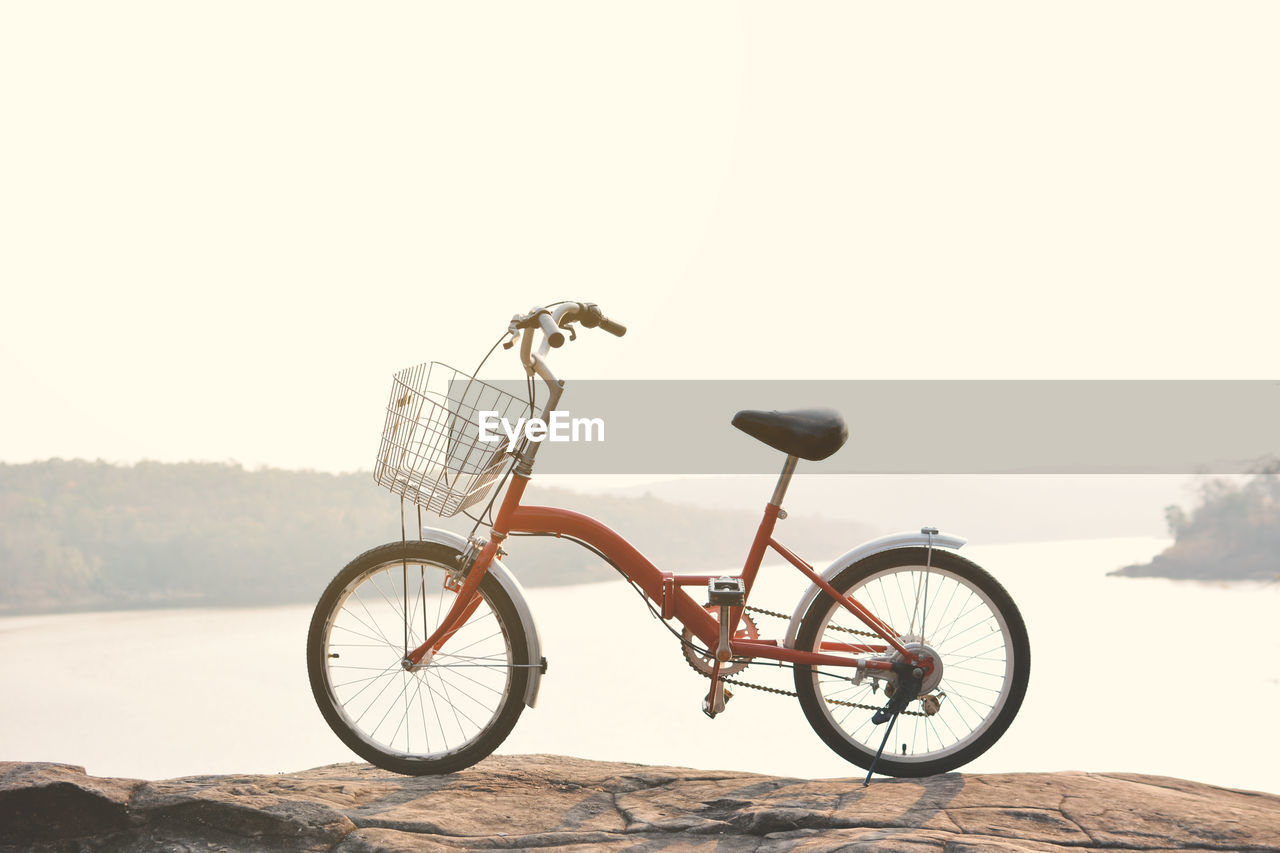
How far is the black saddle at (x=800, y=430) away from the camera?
3361mm

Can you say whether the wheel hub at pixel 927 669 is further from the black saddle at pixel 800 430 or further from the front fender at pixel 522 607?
the front fender at pixel 522 607

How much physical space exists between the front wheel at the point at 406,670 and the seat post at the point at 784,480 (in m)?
1.08

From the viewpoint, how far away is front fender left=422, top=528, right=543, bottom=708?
3643mm

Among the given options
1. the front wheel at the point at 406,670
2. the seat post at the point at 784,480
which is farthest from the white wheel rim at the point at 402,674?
the seat post at the point at 784,480

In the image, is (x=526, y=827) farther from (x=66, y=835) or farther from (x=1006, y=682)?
(x=1006, y=682)

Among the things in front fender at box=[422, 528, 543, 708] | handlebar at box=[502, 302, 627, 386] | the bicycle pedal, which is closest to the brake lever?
handlebar at box=[502, 302, 627, 386]

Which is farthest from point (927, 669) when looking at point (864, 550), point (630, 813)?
point (630, 813)

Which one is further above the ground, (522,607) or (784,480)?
(784,480)

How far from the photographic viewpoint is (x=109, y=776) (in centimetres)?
357

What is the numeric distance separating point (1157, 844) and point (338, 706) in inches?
114

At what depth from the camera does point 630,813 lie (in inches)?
130

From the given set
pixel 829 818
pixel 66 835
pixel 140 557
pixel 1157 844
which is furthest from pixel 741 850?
pixel 140 557

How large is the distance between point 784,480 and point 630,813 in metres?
1.25

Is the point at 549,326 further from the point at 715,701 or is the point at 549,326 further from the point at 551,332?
the point at 715,701
